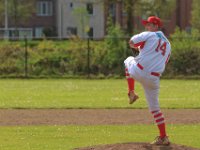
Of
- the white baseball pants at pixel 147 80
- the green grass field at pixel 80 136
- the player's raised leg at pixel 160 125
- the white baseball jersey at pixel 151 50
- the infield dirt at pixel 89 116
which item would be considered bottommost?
the infield dirt at pixel 89 116

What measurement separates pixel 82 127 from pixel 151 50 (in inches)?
188

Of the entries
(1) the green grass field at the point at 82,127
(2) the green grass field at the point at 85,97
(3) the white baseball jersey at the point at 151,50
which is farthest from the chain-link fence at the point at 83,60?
(3) the white baseball jersey at the point at 151,50

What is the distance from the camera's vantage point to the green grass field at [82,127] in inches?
496

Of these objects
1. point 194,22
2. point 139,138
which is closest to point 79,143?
point 139,138

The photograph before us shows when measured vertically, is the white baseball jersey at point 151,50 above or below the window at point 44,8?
below

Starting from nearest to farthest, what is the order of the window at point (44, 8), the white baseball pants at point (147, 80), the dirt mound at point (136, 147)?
the dirt mound at point (136, 147) < the white baseball pants at point (147, 80) < the window at point (44, 8)

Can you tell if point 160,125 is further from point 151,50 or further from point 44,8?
point 44,8

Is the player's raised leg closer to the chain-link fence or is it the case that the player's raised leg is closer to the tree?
the chain-link fence

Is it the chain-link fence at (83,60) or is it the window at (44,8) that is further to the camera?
the window at (44,8)

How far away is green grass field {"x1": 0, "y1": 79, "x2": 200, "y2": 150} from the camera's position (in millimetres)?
12609

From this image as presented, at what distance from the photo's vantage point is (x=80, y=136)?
→ 44.0 ft

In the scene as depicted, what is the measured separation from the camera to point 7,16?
251 feet

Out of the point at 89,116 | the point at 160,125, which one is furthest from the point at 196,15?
the point at 160,125

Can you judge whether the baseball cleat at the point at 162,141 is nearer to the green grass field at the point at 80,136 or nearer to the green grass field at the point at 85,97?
the green grass field at the point at 80,136
